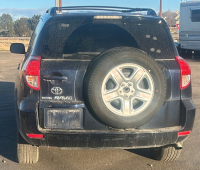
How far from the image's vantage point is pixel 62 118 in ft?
11.0

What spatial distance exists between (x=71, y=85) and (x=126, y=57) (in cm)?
66

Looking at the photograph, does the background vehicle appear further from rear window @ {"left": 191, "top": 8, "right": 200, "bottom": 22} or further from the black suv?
the black suv

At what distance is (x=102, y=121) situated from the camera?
3.33 metres

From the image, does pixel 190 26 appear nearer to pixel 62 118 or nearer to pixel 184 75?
pixel 184 75

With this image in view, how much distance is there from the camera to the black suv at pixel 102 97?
3.28 meters

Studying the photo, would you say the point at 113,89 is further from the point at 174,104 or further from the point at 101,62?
the point at 174,104

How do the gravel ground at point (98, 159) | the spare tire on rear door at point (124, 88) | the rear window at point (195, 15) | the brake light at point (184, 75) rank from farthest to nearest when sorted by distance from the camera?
the rear window at point (195, 15)
the gravel ground at point (98, 159)
the brake light at point (184, 75)
the spare tire on rear door at point (124, 88)

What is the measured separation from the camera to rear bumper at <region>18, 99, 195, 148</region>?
133 inches

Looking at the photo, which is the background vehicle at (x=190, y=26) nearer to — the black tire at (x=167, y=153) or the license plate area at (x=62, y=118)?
the black tire at (x=167, y=153)

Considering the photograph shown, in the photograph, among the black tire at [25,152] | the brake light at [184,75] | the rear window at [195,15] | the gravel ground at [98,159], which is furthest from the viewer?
the rear window at [195,15]

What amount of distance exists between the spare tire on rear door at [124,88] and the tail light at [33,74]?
0.52 meters

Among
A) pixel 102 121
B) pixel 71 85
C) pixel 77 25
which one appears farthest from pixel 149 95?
pixel 77 25

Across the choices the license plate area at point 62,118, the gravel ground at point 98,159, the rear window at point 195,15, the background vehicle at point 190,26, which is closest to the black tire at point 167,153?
the gravel ground at point 98,159

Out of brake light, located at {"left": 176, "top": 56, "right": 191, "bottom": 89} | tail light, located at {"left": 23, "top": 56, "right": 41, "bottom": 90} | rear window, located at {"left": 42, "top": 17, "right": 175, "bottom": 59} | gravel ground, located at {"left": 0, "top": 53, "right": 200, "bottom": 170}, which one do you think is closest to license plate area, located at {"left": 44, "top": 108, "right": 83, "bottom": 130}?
tail light, located at {"left": 23, "top": 56, "right": 41, "bottom": 90}
